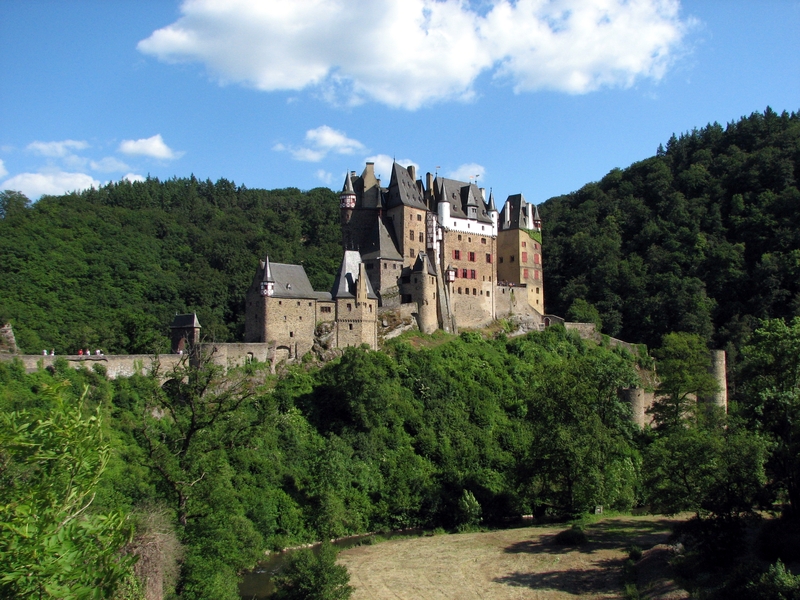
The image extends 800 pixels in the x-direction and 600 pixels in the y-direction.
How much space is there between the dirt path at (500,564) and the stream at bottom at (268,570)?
5.41 ft

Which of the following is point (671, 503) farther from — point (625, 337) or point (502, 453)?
point (625, 337)

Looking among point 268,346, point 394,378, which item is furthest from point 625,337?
point 268,346

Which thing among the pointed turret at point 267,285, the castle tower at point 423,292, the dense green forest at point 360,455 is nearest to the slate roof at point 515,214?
the dense green forest at point 360,455

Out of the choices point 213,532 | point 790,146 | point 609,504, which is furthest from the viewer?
point 790,146

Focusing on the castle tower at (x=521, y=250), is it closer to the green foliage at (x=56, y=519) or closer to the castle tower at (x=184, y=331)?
the castle tower at (x=184, y=331)

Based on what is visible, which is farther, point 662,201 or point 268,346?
point 662,201

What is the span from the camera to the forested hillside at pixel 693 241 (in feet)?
215

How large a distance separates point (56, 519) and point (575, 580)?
66.2 ft

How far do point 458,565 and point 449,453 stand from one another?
1169 cm

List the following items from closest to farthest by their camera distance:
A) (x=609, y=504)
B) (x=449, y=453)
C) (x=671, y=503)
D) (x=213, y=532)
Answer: (x=213, y=532) → (x=671, y=503) → (x=609, y=504) → (x=449, y=453)

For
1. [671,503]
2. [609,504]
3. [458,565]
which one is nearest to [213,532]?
[458,565]

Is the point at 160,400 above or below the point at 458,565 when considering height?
above

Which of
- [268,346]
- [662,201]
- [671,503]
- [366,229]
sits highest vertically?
[662,201]

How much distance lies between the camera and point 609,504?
118 ft
